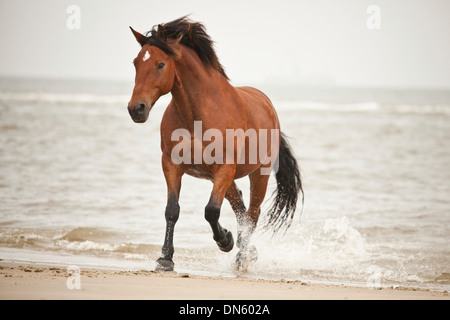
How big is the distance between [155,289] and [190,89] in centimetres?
178

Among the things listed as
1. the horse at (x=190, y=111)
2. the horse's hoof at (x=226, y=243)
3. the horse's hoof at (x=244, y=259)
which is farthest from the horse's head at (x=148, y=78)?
the horse's hoof at (x=244, y=259)

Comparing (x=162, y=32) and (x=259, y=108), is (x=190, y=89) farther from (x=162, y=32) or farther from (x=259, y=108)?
(x=259, y=108)

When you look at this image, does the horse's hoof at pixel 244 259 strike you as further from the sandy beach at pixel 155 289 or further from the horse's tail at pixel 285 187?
the sandy beach at pixel 155 289

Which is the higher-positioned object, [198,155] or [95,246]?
[198,155]

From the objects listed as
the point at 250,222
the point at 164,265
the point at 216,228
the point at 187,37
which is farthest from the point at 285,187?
the point at 187,37

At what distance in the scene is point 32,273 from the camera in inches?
187

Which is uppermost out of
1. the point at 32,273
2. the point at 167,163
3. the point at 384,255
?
the point at 167,163

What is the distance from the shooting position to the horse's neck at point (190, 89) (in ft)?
17.1

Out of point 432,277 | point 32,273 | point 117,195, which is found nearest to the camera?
point 32,273

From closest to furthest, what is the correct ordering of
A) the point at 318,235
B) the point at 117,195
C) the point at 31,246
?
the point at 31,246 < the point at 318,235 < the point at 117,195
